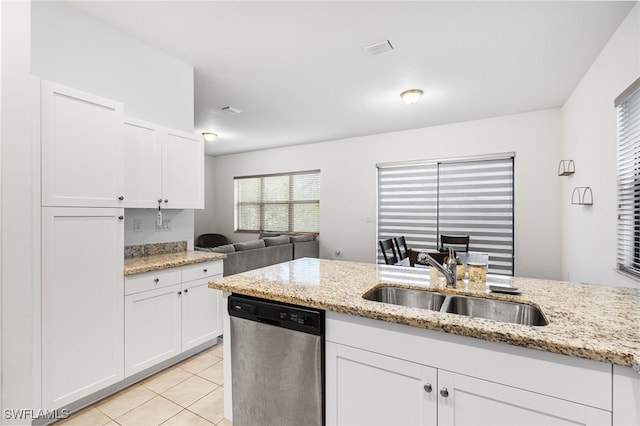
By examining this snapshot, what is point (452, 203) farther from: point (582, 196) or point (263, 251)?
point (263, 251)

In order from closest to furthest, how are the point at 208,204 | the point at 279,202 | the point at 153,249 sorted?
the point at 153,249, the point at 279,202, the point at 208,204

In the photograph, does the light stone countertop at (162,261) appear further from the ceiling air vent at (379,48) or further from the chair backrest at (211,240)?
the chair backrest at (211,240)

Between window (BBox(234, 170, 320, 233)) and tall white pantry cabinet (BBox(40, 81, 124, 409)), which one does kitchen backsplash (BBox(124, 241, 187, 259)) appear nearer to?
tall white pantry cabinet (BBox(40, 81, 124, 409))

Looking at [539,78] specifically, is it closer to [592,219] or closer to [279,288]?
[592,219]

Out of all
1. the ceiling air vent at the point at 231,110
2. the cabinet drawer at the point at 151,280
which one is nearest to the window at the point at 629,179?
the cabinet drawer at the point at 151,280

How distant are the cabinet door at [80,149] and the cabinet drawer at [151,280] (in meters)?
0.55

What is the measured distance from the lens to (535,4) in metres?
2.07

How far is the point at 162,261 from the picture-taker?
2449mm

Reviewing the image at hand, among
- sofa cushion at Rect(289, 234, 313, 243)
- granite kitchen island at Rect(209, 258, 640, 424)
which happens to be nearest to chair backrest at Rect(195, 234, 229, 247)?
sofa cushion at Rect(289, 234, 313, 243)

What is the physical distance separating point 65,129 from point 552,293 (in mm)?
2864

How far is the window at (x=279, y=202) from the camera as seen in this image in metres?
6.24

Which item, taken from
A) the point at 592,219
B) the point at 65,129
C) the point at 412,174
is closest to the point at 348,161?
the point at 412,174

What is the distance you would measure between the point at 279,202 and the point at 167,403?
4.83m

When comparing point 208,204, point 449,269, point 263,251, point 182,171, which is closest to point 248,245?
point 263,251
